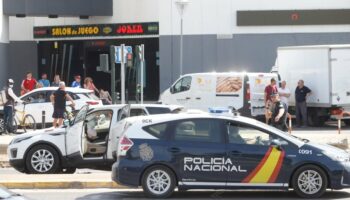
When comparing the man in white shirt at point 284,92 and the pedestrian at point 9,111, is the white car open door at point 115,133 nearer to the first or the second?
the pedestrian at point 9,111

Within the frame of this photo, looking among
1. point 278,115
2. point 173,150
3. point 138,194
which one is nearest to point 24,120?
point 278,115

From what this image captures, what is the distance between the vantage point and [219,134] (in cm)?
1236

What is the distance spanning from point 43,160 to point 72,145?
690 millimetres

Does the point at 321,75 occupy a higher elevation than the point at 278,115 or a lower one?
higher

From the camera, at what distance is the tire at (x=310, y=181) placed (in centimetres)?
1225

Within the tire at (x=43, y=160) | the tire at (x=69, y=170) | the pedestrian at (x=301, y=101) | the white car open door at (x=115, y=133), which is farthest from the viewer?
the pedestrian at (x=301, y=101)

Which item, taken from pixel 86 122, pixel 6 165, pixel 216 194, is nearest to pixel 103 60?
pixel 6 165

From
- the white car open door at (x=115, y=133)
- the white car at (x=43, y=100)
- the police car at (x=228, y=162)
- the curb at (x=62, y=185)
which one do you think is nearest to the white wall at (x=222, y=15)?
the white car at (x=43, y=100)

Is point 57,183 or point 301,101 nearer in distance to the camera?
point 57,183

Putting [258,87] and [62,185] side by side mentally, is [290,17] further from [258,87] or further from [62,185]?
[62,185]

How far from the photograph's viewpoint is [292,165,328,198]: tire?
12.2 metres

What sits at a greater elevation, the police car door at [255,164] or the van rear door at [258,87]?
the van rear door at [258,87]

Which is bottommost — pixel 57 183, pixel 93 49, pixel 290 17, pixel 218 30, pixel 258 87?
pixel 57 183

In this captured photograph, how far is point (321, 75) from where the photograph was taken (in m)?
27.2
